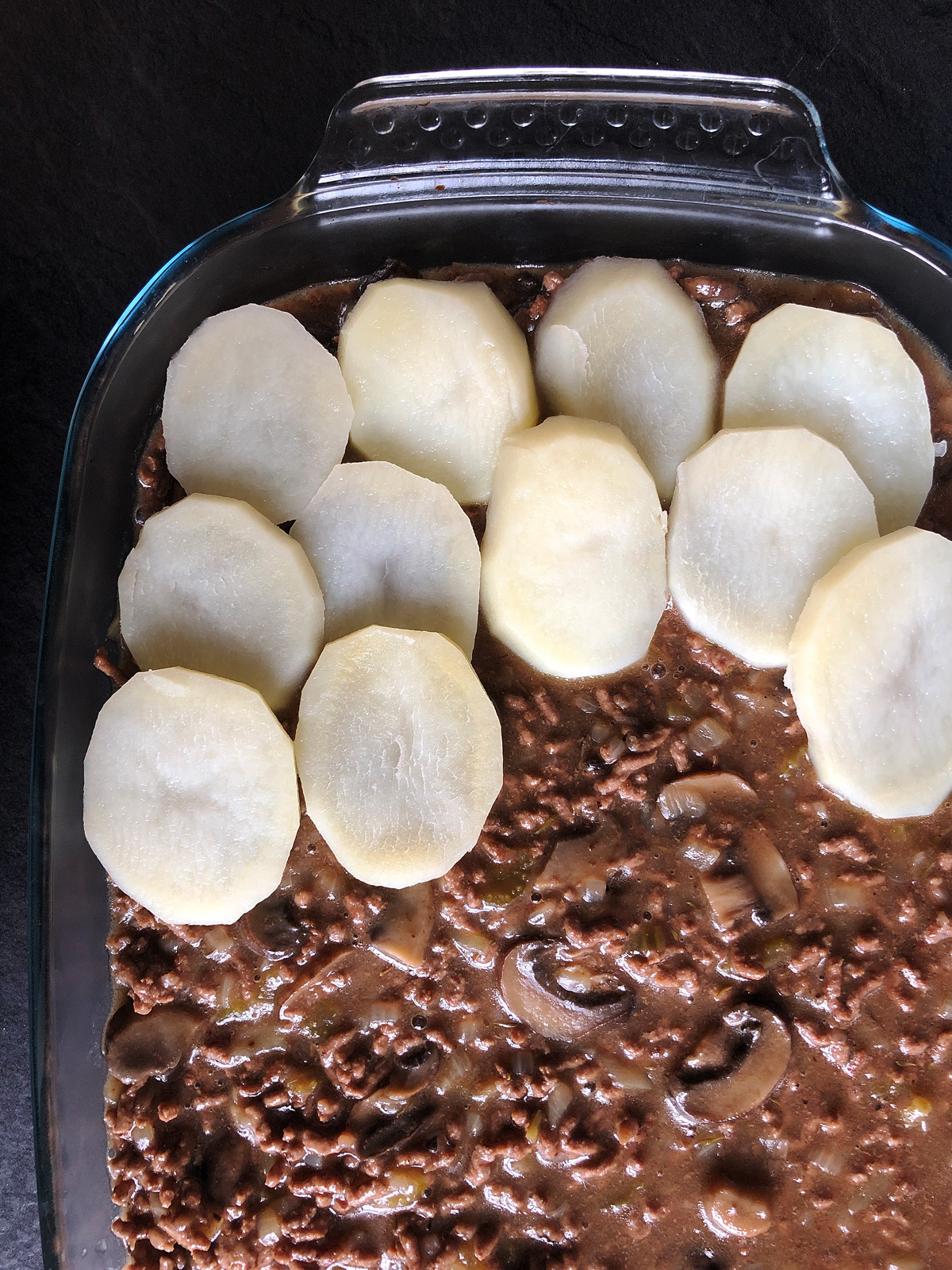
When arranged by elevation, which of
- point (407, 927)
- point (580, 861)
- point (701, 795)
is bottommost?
point (407, 927)

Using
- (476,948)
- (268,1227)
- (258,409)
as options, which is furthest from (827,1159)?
(258,409)

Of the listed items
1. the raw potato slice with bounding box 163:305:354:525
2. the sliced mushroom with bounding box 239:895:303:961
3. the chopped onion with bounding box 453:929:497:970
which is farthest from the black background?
the chopped onion with bounding box 453:929:497:970

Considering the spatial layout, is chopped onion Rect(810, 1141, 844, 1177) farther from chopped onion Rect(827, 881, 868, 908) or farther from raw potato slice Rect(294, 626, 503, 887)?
raw potato slice Rect(294, 626, 503, 887)

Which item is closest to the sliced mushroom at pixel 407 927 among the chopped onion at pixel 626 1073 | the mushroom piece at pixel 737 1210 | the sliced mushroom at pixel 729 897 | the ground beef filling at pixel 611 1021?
the ground beef filling at pixel 611 1021

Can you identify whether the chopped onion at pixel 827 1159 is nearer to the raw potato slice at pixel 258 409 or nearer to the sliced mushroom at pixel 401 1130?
the sliced mushroom at pixel 401 1130

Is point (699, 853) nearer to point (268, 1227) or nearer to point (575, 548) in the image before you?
point (575, 548)
